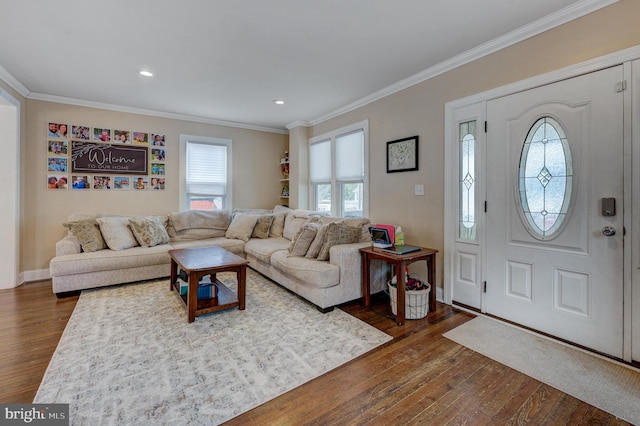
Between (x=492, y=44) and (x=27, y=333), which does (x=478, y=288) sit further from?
(x=27, y=333)

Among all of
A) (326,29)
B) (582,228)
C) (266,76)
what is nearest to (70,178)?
(266,76)

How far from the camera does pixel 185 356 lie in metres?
2.06

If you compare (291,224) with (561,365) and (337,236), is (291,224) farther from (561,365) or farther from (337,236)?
(561,365)

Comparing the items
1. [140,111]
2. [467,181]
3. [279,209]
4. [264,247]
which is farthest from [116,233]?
[467,181]

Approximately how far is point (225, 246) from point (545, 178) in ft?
12.7

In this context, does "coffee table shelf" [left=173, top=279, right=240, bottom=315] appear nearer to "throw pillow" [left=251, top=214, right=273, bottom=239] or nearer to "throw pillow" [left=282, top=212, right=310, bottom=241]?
"throw pillow" [left=282, top=212, right=310, bottom=241]

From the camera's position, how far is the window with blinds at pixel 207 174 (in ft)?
16.2

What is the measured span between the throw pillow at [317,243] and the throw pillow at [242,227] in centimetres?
172

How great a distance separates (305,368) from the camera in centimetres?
193

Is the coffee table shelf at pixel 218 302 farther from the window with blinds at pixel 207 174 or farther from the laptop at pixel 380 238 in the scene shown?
the window with blinds at pixel 207 174

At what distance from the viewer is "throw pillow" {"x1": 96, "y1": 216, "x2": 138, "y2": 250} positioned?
11.9 feet

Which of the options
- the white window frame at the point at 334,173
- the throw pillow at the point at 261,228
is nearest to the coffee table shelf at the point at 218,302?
the throw pillow at the point at 261,228

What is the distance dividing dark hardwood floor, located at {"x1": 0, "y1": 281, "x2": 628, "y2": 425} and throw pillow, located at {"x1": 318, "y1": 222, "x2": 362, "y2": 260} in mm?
1070

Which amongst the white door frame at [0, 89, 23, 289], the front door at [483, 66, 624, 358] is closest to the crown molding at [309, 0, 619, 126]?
the front door at [483, 66, 624, 358]
